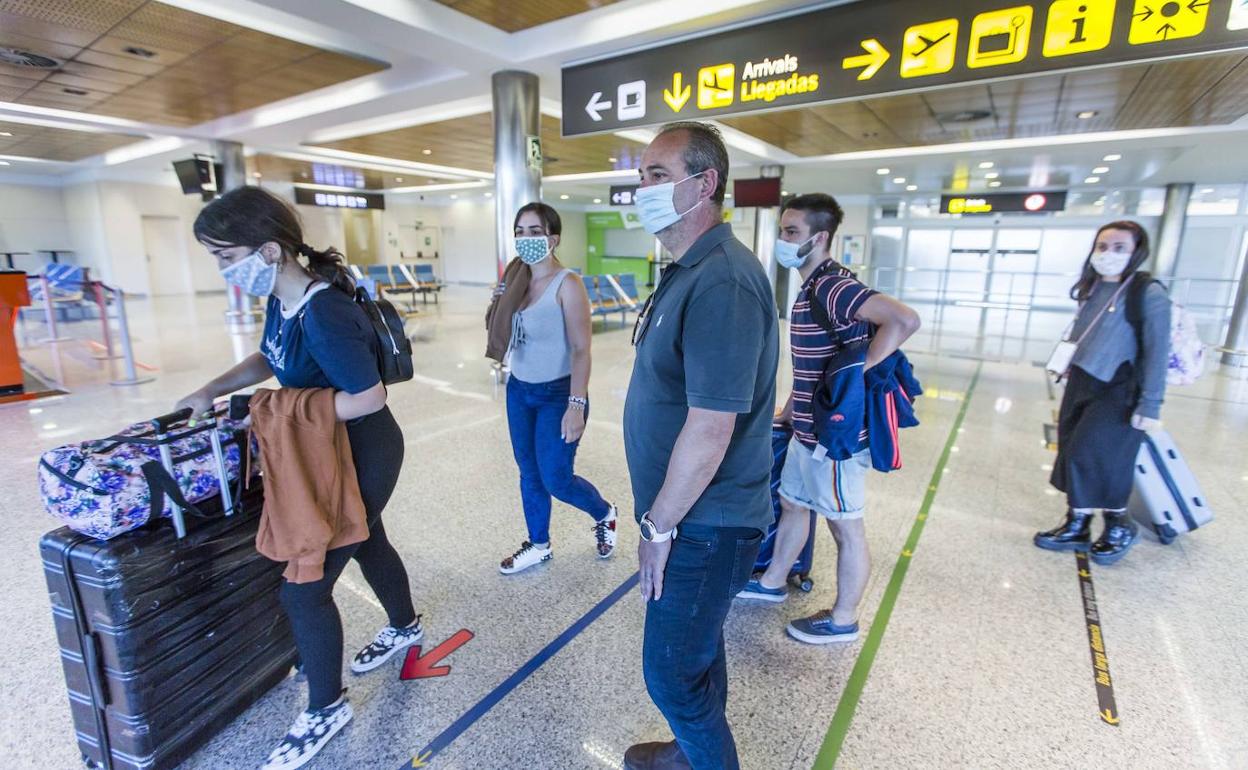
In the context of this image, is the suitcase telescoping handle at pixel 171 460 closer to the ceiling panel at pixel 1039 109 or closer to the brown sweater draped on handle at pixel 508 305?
the brown sweater draped on handle at pixel 508 305

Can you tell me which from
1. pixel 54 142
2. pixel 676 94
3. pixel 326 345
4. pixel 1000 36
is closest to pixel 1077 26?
pixel 1000 36

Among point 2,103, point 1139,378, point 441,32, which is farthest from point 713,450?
point 2,103

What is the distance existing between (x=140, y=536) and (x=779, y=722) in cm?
185

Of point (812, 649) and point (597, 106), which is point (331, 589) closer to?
point (812, 649)

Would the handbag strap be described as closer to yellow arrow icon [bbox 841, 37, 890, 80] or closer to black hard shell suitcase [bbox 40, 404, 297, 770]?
yellow arrow icon [bbox 841, 37, 890, 80]

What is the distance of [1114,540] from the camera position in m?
2.86

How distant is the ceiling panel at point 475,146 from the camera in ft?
27.5

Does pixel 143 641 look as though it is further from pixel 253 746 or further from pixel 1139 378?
pixel 1139 378

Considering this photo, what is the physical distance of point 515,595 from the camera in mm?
2484

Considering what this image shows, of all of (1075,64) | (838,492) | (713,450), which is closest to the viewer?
(713,450)

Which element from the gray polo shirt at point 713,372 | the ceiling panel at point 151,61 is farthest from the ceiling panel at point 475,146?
the gray polo shirt at point 713,372

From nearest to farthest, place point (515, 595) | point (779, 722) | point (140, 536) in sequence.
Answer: point (140, 536) < point (779, 722) < point (515, 595)

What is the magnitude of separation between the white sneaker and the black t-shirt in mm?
1379

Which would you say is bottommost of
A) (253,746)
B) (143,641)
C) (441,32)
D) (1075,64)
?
(253,746)
